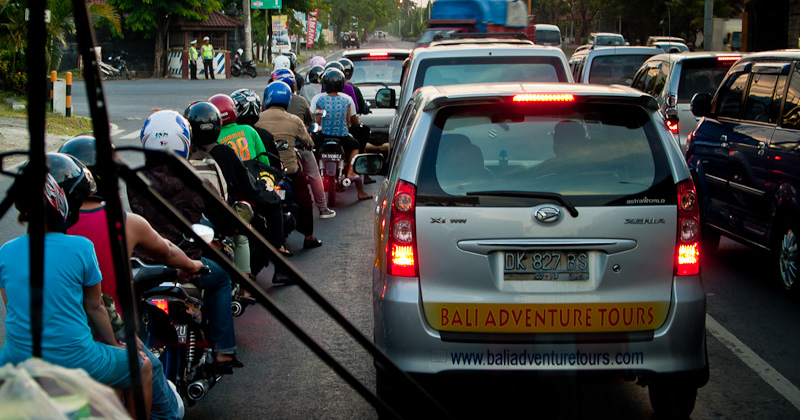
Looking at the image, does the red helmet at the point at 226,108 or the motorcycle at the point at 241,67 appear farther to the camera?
the motorcycle at the point at 241,67

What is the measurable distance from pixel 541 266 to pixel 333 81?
299 inches

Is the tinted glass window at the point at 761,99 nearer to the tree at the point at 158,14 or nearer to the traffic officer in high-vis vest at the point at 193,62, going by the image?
the traffic officer in high-vis vest at the point at 193,62

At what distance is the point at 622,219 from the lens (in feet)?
14.0

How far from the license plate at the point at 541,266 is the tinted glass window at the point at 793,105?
3.89 metres

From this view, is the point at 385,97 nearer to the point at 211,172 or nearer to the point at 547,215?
the point at 211,172

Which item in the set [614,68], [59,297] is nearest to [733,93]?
[59,297]

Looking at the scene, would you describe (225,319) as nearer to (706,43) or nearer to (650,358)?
(650,358)

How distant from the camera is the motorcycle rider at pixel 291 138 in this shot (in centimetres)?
919

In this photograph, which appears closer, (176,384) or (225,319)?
(176,384)

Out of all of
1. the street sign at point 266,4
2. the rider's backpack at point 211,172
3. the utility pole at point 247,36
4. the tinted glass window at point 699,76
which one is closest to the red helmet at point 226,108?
the rider's backpack at point 211,172

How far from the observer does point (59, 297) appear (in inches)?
125

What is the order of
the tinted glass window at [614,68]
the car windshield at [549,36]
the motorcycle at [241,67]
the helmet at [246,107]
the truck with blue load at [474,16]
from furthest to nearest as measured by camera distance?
the motorcycle at [241,67] < the car windshield at [549,36] < the truck with blue load at [474,16] < the tinted glass window at [614,68] < the helmet at [246,107]

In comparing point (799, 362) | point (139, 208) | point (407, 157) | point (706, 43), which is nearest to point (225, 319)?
point (139, 208)

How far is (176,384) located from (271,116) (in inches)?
194
